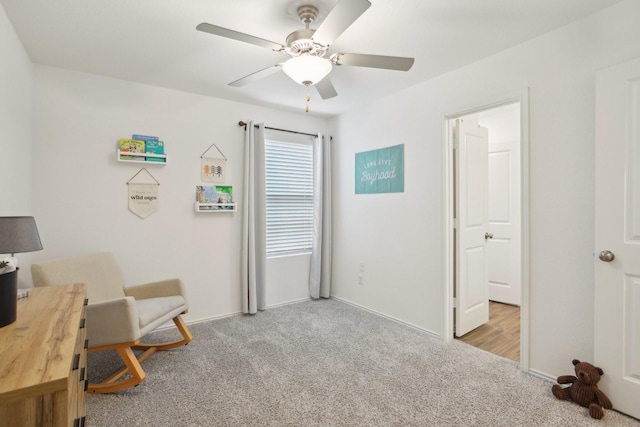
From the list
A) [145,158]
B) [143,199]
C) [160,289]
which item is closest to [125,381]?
[160,289]

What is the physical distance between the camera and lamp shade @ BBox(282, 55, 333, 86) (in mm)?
1770

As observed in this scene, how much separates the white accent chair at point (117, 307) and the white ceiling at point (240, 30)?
5.01 feet

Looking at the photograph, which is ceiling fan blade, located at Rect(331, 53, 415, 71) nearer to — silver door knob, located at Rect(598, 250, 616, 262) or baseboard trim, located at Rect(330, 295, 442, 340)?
silver door knob, located at Rect(598, 250, 616, 262)

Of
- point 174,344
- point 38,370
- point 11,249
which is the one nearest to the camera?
point 38,370

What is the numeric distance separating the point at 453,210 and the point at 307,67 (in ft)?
6.10

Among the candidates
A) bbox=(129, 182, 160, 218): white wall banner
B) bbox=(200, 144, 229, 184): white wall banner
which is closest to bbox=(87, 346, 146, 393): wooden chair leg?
bbox=(129, 182, 160, 218): white wall banner

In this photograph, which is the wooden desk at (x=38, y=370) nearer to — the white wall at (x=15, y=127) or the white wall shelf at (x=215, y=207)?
the white wall at (x=15, y=127)

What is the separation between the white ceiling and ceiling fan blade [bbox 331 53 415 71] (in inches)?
10.9

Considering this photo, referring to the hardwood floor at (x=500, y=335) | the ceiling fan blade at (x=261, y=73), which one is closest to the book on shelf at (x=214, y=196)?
the ceiling fan blade at (x=261, y=73)

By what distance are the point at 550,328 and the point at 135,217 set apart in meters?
3.40

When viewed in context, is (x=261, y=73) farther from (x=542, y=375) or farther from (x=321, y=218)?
(x=542, y=375)

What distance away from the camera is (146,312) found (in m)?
2.29

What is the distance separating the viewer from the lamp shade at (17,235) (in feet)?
4.15

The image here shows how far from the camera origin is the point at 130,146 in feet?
9.50
